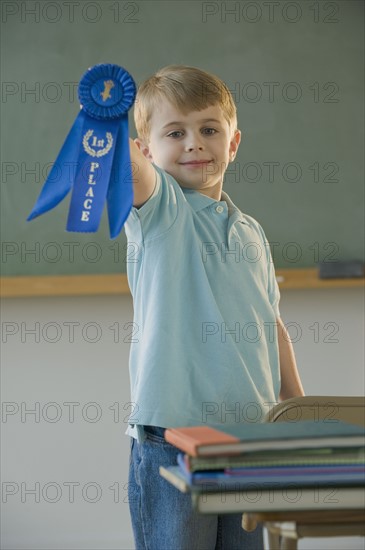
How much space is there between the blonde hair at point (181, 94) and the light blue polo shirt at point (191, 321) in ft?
0.52

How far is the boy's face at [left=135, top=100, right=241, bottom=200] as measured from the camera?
1.50m

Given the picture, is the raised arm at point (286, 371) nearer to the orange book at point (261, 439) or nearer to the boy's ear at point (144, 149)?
the boy's ear at point (144, 149)

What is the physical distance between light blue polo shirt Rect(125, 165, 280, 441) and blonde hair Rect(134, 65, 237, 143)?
0.16m

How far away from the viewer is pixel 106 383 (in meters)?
3.17

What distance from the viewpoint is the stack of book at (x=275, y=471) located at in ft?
3.03

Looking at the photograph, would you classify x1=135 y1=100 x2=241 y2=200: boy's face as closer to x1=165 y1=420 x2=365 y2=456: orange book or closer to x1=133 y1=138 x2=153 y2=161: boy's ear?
x1=133 y1=138 x2=153 y2=161: boy's ear

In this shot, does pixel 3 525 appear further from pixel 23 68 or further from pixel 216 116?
pixel 216 116

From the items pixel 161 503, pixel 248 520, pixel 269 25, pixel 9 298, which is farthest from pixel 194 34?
pixel 248 520

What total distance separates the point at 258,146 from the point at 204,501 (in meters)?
2.44

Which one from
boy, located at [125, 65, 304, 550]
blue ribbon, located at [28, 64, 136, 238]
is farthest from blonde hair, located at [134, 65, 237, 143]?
blue ribbon, located at [28, 64, 136, 238]

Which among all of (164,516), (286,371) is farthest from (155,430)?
(286,371)

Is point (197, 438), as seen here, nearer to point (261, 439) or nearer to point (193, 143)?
point (261, 439)

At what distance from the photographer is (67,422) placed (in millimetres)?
3156

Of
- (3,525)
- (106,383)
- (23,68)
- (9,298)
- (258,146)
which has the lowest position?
(3,525)
